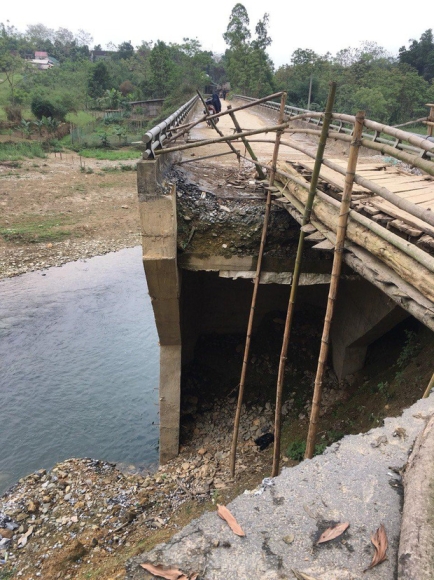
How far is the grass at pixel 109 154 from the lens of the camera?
99.5 feet

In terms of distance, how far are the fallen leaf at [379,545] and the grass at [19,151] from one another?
91.8 ft

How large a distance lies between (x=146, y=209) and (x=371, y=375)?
4.59 meters

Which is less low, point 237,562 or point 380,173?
point 380,173

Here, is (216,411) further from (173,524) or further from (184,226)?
(184,226)

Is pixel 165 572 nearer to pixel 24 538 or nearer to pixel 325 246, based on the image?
pixel 325 246

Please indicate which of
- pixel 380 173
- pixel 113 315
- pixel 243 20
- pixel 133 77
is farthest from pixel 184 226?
pixel 133 77

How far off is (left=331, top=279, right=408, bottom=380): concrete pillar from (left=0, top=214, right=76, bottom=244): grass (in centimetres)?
1334

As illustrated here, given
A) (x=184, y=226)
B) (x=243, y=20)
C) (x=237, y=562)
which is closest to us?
(x=237, y=562)

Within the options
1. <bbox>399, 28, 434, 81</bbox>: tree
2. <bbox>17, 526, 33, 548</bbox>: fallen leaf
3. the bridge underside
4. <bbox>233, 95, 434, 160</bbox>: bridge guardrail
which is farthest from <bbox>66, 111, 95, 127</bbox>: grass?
<bbox>17, 526, 33, 548</bbox>: fallen leaf

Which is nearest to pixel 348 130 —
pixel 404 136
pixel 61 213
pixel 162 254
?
pixel 162 254

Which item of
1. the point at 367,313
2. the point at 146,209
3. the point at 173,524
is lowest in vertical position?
the point at 173,524

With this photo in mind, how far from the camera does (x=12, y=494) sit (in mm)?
7238

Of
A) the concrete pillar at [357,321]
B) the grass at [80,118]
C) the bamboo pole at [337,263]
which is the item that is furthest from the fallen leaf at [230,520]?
the grass at [80,118]

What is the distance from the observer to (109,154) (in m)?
31.2
